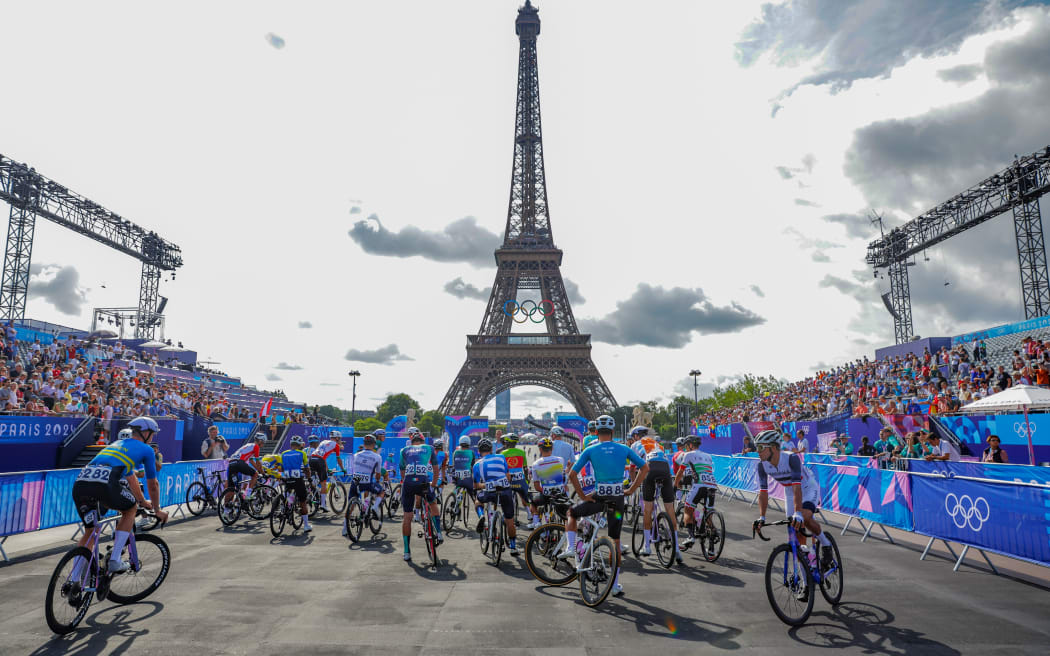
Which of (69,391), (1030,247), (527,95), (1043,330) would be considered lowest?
(69,391)

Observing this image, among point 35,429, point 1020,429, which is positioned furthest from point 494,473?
point 1020,429

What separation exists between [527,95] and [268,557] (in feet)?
206

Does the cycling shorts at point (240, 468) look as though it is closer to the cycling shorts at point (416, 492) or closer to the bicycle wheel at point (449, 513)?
the bicycle wheel at point (449, 513)

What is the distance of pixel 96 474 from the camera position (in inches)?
249

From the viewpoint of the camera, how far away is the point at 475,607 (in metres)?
6.91

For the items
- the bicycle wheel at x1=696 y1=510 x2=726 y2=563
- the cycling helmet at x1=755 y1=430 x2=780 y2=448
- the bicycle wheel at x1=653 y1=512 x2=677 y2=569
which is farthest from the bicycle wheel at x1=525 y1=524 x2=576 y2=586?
the cycling helmet at x1=755 y1=430 x2=780 y2=448

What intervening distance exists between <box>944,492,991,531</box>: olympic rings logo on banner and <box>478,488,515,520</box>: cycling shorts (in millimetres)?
7103

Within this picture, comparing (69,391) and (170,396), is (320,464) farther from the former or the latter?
(170,396)

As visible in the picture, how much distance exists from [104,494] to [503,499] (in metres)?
5.33

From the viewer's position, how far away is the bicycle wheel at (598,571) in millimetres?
6797

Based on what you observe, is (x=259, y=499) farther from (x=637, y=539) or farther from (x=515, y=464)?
(x=637, y=539)

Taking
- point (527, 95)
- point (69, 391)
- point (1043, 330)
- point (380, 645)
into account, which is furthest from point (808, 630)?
point (527, 95)

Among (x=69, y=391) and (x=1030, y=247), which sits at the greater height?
(x=1030, y=247)

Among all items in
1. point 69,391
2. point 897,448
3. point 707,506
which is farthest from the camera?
point 69,391
